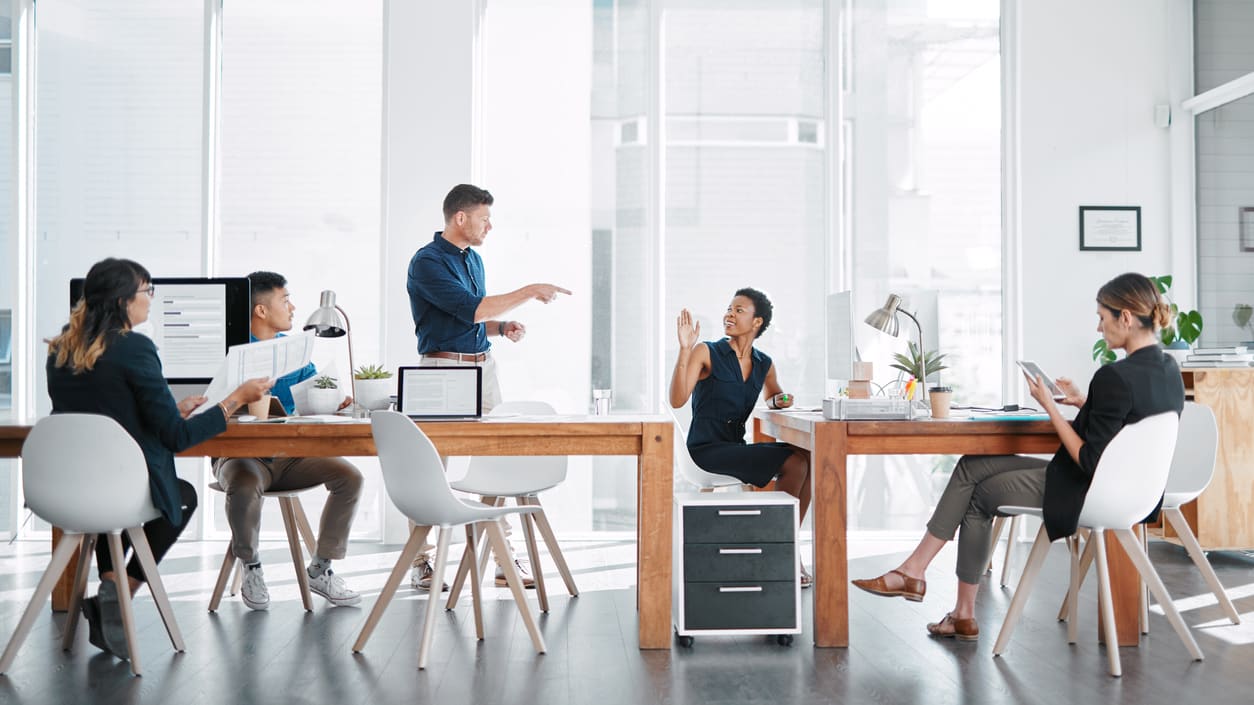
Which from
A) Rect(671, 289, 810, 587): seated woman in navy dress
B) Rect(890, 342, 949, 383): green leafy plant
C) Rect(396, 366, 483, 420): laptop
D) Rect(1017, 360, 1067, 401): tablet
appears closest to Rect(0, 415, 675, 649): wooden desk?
Rect(396, 366, 483, 420): laptop

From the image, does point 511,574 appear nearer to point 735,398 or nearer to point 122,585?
point 122,585

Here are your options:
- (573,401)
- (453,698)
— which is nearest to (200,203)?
(573,401)

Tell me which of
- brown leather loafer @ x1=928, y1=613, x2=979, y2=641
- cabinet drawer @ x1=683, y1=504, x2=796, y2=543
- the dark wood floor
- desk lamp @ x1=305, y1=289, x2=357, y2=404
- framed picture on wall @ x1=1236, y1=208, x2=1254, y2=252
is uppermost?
framed picture on wall @ x1=1236, y1=208, x2=1254, y2=252

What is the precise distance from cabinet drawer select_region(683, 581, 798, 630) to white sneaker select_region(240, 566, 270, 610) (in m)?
1.60

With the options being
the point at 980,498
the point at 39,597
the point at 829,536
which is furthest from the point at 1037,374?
the point at 39,597

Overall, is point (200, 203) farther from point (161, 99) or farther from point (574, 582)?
point (574, 582)

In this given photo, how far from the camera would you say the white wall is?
221 inches

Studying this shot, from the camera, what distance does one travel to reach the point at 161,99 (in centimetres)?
558

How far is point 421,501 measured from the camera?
121 inches

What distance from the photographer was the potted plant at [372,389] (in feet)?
11.5

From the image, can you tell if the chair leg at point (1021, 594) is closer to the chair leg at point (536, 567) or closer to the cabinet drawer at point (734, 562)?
the cabinet drawer at point (734, 562)

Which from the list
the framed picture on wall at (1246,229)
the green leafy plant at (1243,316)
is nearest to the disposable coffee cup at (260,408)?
the green leafy plant at (1243,316)

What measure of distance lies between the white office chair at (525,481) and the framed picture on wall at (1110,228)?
128 inches

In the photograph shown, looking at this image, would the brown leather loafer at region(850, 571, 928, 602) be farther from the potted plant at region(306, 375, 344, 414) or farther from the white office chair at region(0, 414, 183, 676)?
the white office chair at region(0, 414, 183, 676)
